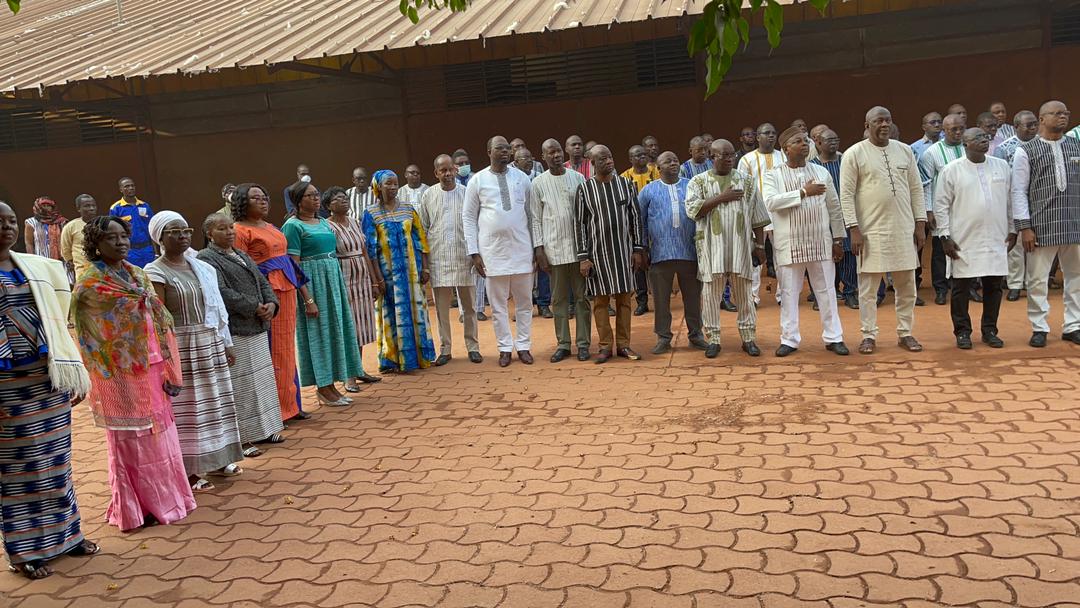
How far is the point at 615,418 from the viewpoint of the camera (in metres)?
5.87

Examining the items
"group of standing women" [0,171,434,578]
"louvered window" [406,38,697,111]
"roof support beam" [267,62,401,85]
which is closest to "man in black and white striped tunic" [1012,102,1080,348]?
"group of standing women" [0,171,434,578]

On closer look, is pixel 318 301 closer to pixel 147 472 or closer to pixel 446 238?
pixel 446 238

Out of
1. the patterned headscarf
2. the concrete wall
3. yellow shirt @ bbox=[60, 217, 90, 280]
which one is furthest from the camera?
the concrete wall

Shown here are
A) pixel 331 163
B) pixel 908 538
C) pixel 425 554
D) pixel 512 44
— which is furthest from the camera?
pixel 331 163

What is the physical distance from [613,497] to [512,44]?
9.62 m

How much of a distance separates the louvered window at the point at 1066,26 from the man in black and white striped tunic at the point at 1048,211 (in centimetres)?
527

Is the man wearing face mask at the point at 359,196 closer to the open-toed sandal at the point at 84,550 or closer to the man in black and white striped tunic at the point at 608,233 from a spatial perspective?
the man in black and white striped tunic at the point at 608,233

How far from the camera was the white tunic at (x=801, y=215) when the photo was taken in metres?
7.07

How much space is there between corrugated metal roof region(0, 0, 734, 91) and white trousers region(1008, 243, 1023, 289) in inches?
174

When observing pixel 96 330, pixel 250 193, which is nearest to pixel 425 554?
pixel 96 330

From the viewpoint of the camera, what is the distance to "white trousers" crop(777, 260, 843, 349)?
23.5 feet

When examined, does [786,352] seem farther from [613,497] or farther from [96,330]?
[96,330]

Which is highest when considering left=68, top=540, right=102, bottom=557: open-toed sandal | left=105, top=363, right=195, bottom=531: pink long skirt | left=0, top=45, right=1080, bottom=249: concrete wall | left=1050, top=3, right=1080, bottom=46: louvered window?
left=1050, top=3, right=1080, bottom=46: louvered window

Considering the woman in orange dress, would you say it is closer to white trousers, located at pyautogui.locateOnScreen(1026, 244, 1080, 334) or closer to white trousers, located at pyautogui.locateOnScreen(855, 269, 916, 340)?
white trousers, located at pyautogui.locateOnScreen(855, 269, 916, 340)
